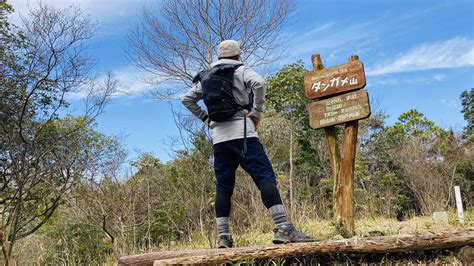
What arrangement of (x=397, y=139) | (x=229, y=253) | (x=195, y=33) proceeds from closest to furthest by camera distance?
(x=229, y=253)
(x=195, y=33)
(x=397, y=139)

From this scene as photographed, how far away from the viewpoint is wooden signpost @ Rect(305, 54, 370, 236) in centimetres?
514

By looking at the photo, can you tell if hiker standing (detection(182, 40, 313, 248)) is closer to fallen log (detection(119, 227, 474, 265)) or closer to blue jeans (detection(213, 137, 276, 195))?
blue jeans (detection(213, 137, 276, 195))

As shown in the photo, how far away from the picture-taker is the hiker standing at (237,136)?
290 cm

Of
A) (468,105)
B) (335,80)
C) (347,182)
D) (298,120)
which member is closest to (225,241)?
(347,182)

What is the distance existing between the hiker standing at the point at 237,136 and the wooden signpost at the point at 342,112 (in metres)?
2.36

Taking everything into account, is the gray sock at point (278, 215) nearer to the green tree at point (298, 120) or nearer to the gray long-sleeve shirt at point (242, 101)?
the gray long-sleeve shirt at point (242, 101)

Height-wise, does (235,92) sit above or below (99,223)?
above

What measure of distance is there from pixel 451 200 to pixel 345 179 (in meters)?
7.34

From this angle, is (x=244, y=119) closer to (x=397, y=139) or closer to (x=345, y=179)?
(x=345, y=179)

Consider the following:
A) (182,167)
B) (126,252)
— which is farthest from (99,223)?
(182,167)

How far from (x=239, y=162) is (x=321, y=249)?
0.82 meters

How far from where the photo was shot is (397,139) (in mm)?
16094

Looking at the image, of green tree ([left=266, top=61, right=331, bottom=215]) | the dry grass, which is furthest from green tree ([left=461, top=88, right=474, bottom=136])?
the dry grass

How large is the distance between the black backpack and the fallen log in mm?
920
